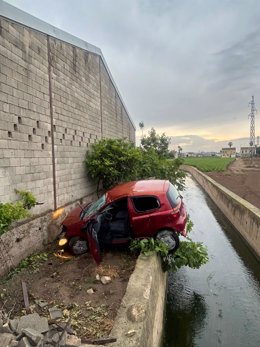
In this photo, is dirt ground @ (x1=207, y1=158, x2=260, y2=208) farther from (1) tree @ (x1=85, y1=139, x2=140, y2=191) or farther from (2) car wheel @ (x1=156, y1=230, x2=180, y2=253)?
(2) car wheel @ (x1=156, y1=230, x2=180, y2=253)

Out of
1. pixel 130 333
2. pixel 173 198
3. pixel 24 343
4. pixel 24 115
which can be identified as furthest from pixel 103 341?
pixel 24 115

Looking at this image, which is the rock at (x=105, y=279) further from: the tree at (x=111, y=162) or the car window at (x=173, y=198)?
the tree at (x=111, y=162)

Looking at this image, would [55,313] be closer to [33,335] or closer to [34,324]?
[34,324]

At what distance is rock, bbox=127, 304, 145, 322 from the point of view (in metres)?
4.25

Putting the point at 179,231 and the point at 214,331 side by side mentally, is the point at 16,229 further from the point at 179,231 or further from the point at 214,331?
the point at 214,331

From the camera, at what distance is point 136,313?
433 centimetres

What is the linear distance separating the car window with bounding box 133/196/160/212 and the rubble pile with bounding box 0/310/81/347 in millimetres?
3336

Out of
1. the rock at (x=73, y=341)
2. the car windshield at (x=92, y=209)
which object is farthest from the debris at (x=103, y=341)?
the car windshield at (x=92, y=209)

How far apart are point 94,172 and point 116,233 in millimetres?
5170

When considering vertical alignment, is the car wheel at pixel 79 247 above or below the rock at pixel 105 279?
above

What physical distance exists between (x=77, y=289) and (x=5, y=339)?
215 centimetres

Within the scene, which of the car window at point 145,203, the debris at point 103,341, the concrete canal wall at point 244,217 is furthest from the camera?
the concrete canal wall at point 244,217

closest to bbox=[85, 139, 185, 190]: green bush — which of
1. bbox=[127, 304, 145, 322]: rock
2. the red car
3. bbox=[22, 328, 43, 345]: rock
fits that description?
the red car

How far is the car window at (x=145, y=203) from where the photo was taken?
7047 mm
